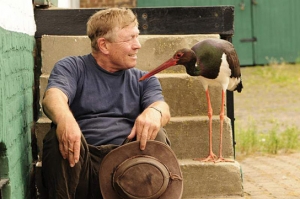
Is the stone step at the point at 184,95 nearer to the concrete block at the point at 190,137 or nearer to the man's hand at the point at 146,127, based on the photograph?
the concrete block at the point at 190,137

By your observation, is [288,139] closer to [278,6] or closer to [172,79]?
[172,79]

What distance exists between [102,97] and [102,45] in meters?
0.31

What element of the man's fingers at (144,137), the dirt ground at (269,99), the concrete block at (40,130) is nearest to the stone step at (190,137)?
the concrete block at (40,130)

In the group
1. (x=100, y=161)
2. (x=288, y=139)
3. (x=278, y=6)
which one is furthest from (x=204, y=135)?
(x=278, y=6)

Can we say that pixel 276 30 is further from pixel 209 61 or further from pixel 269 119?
pixel 209 61

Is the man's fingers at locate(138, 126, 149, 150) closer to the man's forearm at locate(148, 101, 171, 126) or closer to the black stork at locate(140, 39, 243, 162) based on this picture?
the man's forearm at locate(148, 101, 171, 126)

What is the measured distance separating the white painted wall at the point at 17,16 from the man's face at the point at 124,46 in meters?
0.58

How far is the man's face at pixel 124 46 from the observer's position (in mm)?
4277

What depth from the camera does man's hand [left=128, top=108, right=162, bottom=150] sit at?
3.92m

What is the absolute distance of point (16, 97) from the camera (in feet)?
13.8

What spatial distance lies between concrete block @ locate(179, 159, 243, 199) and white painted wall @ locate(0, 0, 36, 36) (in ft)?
4.67

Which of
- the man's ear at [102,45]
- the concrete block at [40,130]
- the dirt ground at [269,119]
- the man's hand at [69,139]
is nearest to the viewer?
the man's hand at [69,139]

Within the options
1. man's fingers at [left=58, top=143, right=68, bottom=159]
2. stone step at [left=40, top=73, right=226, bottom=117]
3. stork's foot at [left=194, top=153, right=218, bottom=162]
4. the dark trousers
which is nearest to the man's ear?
the dark trousers

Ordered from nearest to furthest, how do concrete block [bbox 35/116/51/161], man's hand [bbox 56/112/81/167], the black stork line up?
man's hand [bbox 56/112/81/167] < the black stork < concrete block [bbox 35/116/51/161]
